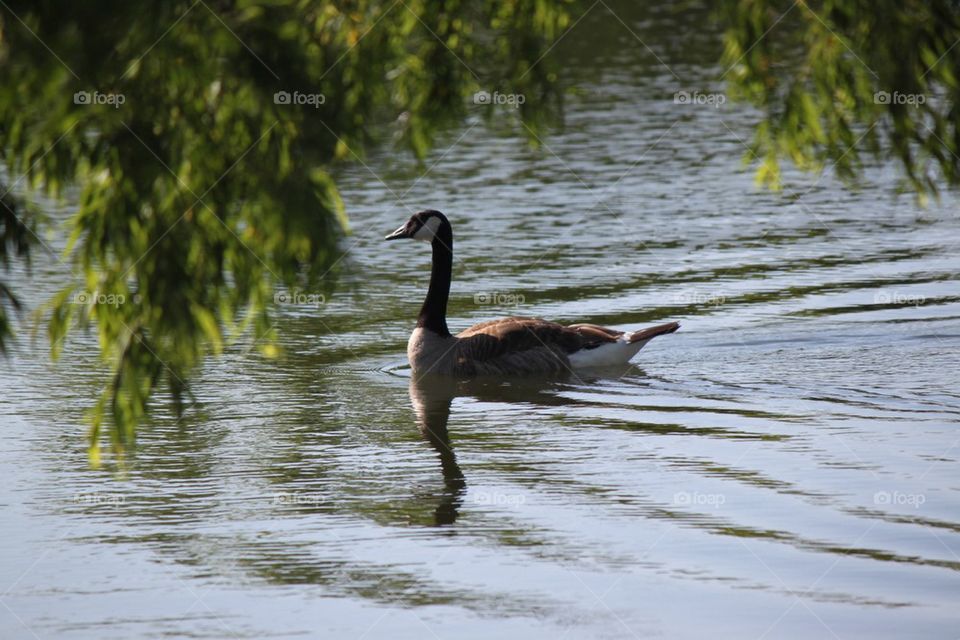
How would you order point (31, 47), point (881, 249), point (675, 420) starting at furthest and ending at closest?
point (881, 249), point (675, 420), point (31, 47)

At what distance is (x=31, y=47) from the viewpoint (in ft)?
18.6

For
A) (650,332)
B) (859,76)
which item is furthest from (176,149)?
(650,332)

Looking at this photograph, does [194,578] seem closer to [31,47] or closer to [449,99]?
[449,99]

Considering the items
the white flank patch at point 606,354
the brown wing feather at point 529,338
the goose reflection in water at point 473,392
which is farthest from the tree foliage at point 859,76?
the brown wing feather at point 529,338

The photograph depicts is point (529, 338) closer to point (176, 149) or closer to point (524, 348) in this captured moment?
point (524, 348)

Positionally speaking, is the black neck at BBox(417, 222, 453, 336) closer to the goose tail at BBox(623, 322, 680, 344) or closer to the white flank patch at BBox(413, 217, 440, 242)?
the white flank patch at BBox(413, 217, 440, 242)

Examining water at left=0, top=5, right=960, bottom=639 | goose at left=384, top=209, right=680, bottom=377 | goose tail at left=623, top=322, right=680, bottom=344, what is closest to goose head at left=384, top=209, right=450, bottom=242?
goose at left=384, top=209, right=680, bottom=377

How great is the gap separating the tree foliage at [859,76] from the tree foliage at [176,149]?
210 centimetres

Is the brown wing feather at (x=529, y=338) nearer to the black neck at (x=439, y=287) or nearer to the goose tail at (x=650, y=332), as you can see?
the goose tail at (x=650, y=332)

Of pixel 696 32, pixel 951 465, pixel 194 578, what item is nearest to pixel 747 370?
pixel 951 465

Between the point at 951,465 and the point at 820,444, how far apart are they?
1.12m

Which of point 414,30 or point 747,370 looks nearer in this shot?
point 414,30

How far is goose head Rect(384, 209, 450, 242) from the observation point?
15.6 meters

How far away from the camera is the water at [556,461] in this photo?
855 centimetres
